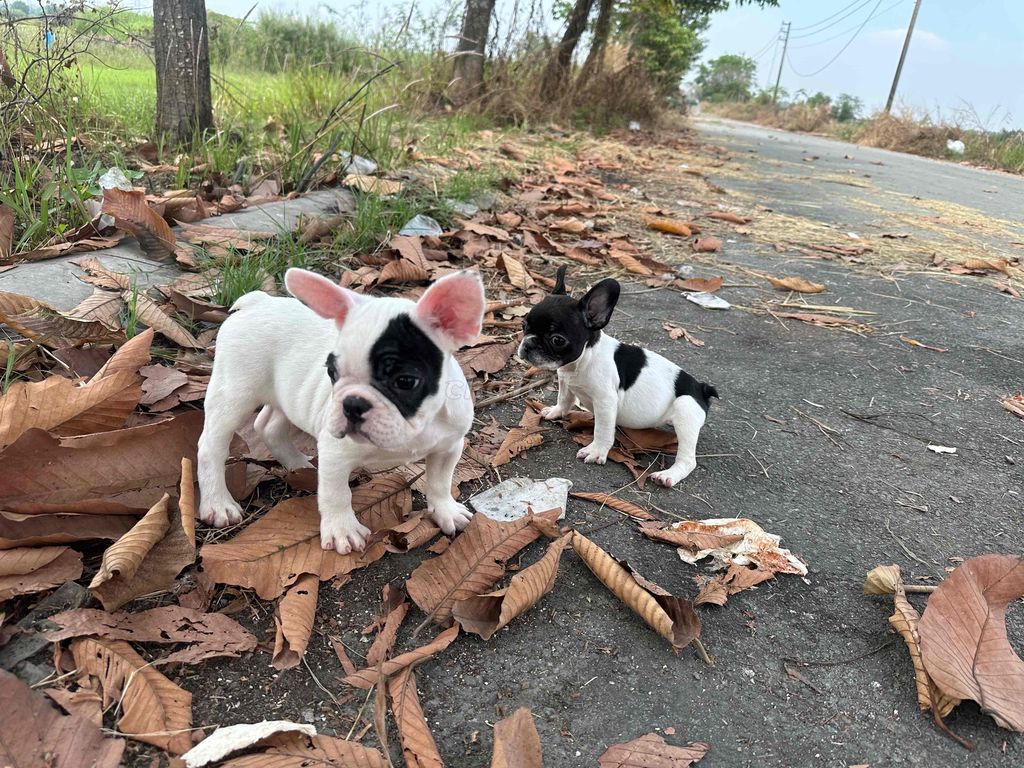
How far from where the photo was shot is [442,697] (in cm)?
161

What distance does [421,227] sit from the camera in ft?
Answer: 15.5

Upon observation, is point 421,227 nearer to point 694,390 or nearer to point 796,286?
point 694,390

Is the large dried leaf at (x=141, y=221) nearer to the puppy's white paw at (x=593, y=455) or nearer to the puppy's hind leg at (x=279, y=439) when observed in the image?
the puppy's hind leg at (x=279, y=439)

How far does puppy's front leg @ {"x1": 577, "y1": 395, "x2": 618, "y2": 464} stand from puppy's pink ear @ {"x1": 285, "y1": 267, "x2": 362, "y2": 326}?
124 centimetres

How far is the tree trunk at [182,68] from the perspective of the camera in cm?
472

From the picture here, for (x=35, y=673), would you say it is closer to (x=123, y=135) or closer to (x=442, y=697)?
(x=442, y=697)

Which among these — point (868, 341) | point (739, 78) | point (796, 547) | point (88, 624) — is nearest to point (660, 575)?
point (796, 547)

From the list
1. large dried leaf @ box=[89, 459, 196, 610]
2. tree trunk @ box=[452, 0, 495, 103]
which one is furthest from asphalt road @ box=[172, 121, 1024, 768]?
tree trunk @ box=[452, 0, 495, 103]

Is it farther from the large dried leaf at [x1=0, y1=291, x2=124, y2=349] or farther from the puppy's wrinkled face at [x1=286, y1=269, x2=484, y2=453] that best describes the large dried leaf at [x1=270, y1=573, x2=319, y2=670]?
the large dried leaf at [x1=0, y1=291, x2=124, y2=349]

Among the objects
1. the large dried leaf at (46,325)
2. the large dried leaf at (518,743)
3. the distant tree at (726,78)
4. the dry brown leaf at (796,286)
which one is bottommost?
the large dried leaf at (518,743)

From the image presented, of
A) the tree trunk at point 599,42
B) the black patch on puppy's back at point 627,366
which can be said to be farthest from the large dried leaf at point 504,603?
the tree trunk at point 599,42

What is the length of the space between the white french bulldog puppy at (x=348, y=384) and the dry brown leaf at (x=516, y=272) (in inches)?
87.6

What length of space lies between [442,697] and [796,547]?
4.36ft

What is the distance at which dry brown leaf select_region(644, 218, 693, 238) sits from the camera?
6285 mm
